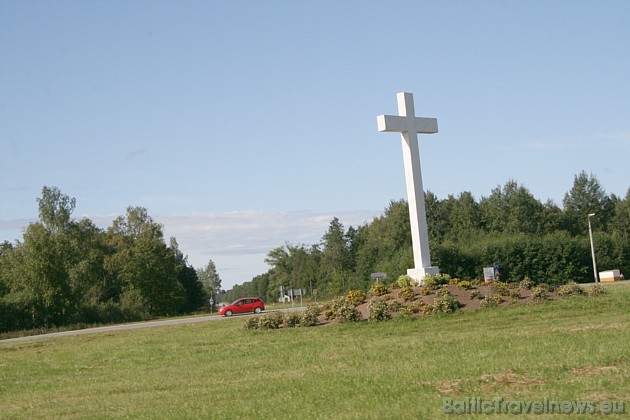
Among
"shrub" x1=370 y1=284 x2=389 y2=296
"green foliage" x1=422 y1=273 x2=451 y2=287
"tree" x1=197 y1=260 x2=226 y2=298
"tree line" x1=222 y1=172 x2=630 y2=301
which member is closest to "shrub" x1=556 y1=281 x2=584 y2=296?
"green foliage" x1=422 y1=273 x2=451 y2=287

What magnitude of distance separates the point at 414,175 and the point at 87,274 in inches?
1899

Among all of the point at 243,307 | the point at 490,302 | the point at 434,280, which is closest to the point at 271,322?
the point at 434,280

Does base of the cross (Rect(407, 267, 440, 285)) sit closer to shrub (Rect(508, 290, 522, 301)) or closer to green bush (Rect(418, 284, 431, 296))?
green bush (Rect(418, 284, 431, 296))

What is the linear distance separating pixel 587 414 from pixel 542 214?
7267 cm

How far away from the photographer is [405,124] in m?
26.2

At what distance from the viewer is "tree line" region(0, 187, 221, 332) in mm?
49625

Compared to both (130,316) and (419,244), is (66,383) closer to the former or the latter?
(419,244)

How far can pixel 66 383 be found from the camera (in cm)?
1500

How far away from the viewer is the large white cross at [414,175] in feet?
84.9

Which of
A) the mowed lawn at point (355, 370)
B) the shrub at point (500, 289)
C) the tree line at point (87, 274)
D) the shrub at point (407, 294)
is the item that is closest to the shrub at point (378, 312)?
the mowed lawn at point (355, 370)

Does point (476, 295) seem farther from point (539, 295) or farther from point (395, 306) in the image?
point (395, 306)

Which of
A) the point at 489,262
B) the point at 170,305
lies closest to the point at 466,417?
the point at 489,262

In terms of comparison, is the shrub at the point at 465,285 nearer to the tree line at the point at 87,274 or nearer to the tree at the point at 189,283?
the tree line at the point at 87,274

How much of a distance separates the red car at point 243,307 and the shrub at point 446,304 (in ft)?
80.4
